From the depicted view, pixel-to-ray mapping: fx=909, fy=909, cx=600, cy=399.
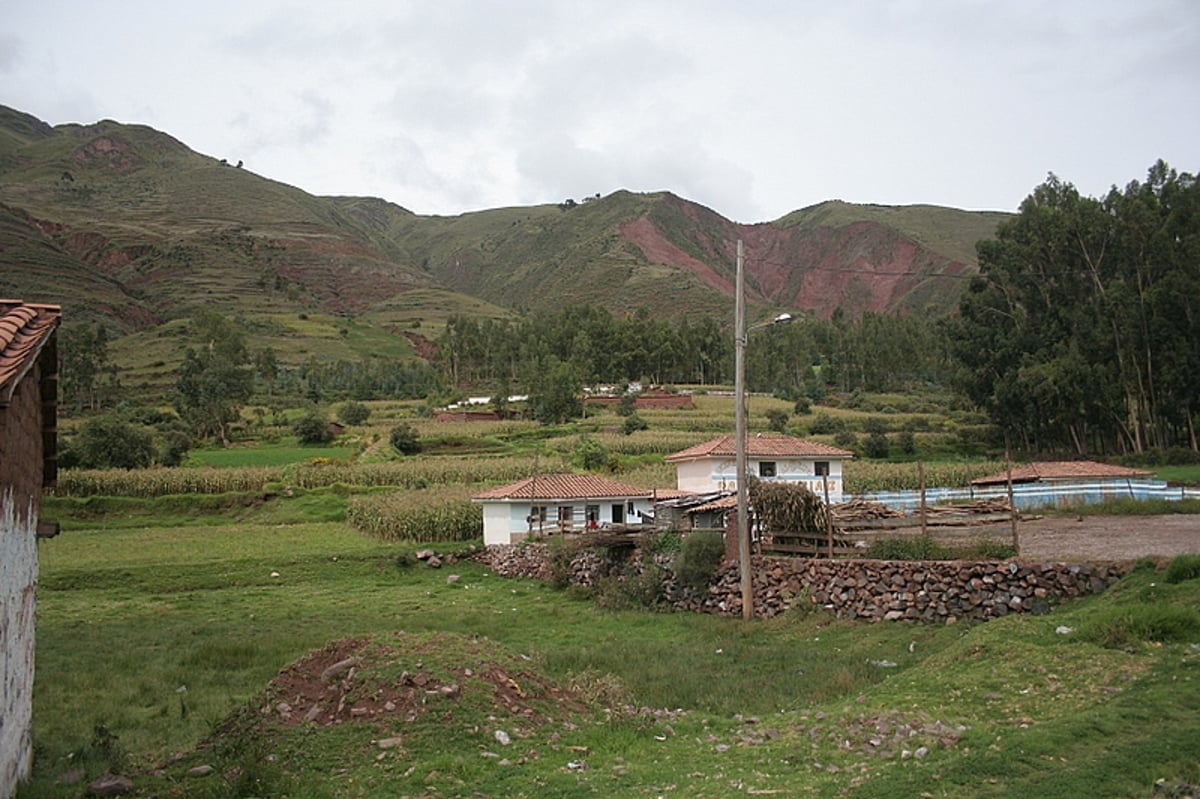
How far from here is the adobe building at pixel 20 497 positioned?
888 centimetres

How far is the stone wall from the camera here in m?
17.0

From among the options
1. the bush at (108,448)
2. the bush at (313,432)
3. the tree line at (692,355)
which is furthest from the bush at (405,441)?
the tree line at (692,355)

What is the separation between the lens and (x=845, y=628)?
1939cm

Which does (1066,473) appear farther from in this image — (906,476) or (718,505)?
(718,505)

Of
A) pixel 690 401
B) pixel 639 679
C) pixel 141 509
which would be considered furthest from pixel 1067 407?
pixel 141 509

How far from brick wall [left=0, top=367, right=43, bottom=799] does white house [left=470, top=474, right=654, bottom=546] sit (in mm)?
25721

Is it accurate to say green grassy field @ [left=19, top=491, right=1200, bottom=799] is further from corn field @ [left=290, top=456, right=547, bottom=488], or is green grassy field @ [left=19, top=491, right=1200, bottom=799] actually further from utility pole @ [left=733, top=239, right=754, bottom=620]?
corn field @ [left=290, top=456, right=547, bottom=488]

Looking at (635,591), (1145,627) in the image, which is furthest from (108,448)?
(1145,627)

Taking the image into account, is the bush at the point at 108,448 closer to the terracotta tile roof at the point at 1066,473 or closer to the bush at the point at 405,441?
the bush at the point at 405,441

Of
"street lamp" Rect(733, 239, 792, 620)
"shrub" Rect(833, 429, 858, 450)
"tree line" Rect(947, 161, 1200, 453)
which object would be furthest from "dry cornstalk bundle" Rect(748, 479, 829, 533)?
"shrub" Rect(833, 429, 858, 450)

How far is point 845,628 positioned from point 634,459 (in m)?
39.0

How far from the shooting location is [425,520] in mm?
40469

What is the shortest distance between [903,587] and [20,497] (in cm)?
1617

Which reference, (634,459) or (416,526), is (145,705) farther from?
(634,459)
